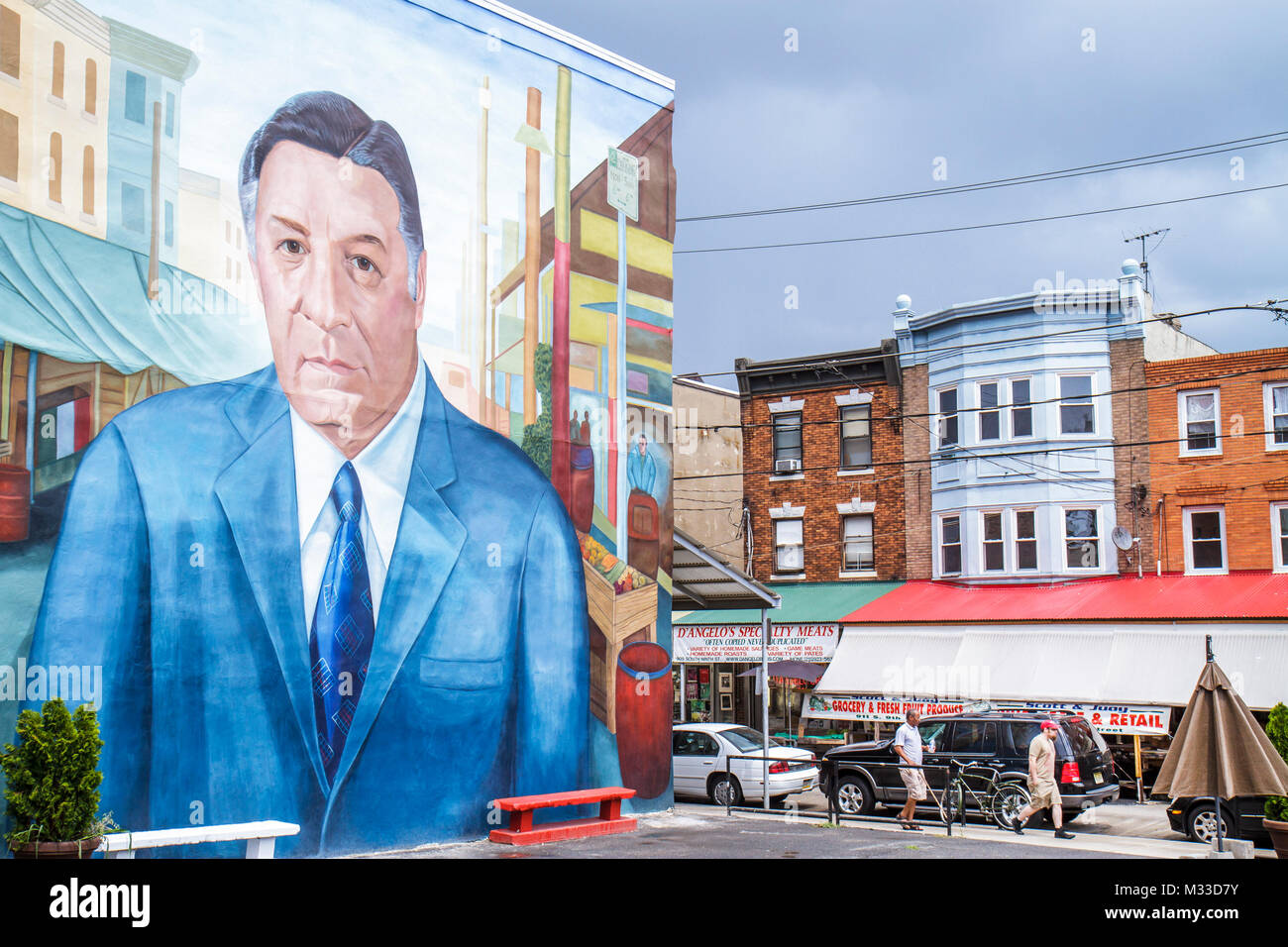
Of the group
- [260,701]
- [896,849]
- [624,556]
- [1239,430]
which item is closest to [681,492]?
[1239,430]

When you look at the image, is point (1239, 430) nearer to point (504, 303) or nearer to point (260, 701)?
point (504, 303)

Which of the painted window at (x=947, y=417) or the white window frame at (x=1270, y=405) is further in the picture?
the painted window at (x=947, y=417)

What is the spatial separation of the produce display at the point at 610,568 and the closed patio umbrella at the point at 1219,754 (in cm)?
772

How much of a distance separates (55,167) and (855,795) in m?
15.9

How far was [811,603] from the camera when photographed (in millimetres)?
31875

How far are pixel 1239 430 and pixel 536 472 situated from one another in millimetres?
18755

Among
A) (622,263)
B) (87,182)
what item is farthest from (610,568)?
(87,182)

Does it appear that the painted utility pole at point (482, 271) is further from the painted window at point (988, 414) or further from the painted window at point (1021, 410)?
the painted window at point (1021, 410)

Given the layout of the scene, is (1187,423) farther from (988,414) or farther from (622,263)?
(622,263)

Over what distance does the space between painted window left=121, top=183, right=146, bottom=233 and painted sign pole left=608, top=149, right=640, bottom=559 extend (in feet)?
24.8

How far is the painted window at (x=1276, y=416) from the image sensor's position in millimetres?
26812

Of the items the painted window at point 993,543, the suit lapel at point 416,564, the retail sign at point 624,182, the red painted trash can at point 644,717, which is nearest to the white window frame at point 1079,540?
the painted window at point 993,543

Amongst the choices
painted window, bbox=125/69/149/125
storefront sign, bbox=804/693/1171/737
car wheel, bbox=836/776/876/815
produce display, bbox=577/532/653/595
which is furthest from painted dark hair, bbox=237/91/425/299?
storefront sign, bbox=804/693/1171/737

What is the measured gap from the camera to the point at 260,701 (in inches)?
500
